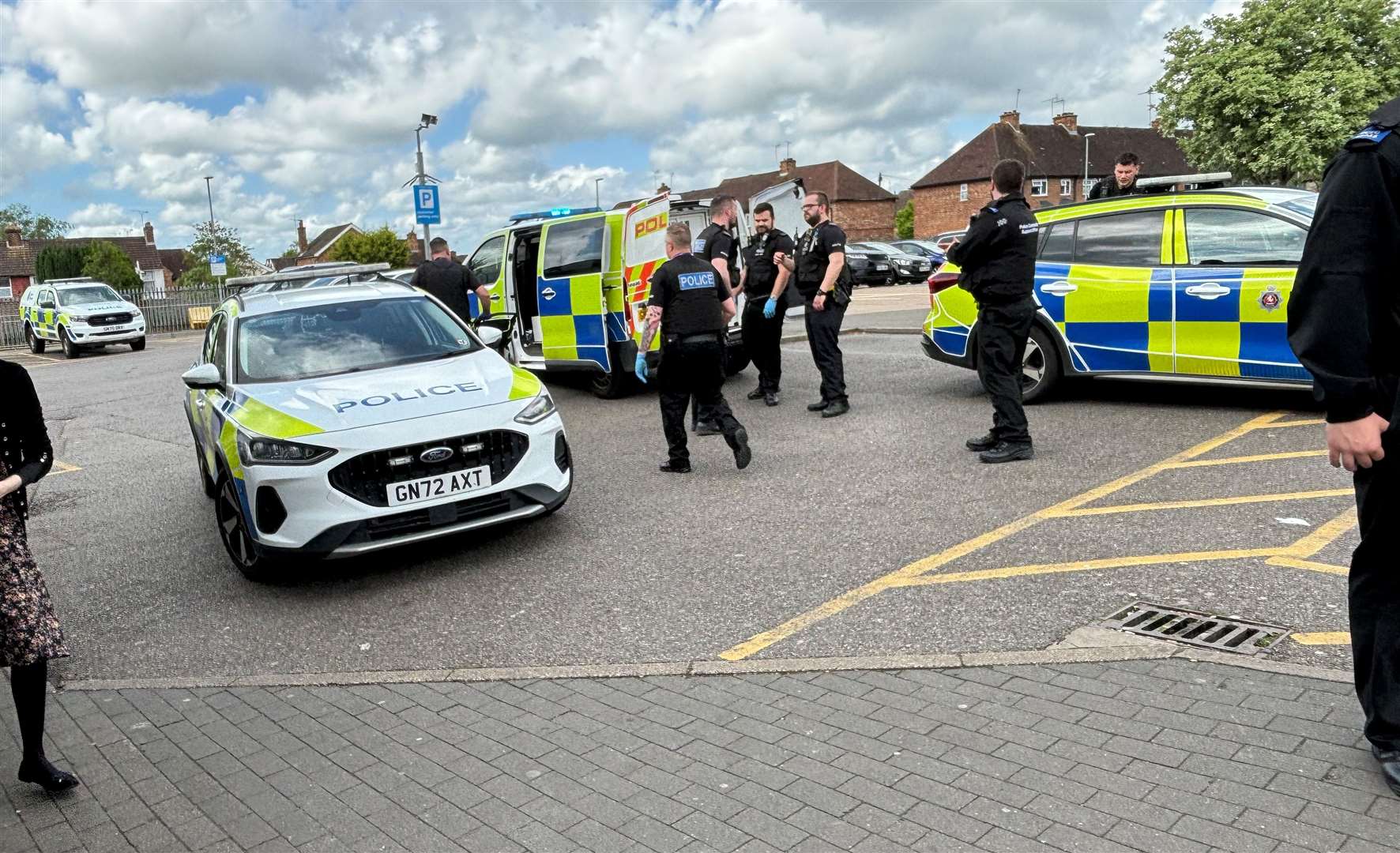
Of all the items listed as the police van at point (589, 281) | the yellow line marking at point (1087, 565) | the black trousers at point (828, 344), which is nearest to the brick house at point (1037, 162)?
the police van at point (589, 281)

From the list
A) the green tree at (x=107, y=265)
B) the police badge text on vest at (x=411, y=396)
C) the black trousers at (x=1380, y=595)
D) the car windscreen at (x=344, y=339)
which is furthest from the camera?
the green tree at (x=107, y=265)

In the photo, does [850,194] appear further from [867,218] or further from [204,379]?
[204,379]

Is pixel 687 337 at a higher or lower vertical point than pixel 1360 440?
higher

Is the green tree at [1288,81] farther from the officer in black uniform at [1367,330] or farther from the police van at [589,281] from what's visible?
the officer in black uniform at [1367,330]

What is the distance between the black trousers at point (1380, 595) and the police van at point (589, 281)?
24.3 feet

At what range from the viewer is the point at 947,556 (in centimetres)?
520

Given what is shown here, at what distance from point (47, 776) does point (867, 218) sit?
81.9 m

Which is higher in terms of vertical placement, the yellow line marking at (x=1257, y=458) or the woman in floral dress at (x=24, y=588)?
the woman in floral dress at (x=24, y=588)

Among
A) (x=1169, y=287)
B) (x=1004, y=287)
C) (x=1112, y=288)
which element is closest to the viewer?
(x=1004, y=287)

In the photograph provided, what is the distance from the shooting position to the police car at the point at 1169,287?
7340mm

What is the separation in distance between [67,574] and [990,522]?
5.30m

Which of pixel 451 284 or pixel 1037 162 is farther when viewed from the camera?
pixel 1037 162

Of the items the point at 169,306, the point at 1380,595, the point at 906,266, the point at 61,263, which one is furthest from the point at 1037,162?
the point at 1380,595

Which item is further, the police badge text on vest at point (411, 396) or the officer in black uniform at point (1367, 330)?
the police badge text on vest at point (411, 396)
